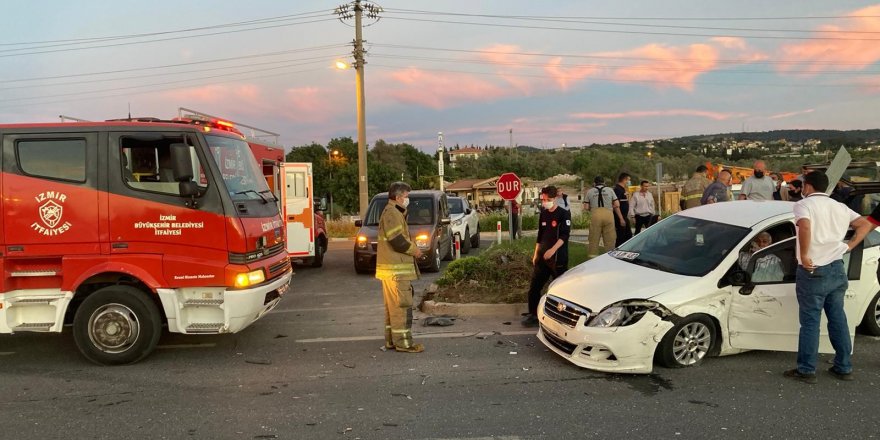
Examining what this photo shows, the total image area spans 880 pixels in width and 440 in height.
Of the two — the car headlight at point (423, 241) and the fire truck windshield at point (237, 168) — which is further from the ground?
the fire truck windshield at point (237, 168)

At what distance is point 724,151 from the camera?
228ft

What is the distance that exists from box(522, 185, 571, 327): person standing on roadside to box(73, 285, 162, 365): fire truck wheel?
13.4 feet

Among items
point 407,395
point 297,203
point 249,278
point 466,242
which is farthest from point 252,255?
point 466,242

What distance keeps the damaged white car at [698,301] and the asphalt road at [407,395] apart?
223 millimetres

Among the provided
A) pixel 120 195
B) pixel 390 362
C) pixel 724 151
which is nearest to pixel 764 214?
pixel 390 362

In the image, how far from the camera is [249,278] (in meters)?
5.28

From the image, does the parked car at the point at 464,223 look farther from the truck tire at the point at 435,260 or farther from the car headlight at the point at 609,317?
the car headlight at the point at 609,317

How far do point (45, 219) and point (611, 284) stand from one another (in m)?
5.41

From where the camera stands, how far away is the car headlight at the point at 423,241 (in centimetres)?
1091

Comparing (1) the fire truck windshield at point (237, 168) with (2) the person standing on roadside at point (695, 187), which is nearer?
(1) the fire truck windshield at point (237, 168)

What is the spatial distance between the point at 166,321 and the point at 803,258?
6.05m

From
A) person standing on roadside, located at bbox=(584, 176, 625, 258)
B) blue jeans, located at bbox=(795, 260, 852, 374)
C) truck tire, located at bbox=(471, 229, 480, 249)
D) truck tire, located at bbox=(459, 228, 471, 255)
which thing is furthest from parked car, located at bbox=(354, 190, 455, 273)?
blue jeans, located at bbox=(795, 260, 852, 374)

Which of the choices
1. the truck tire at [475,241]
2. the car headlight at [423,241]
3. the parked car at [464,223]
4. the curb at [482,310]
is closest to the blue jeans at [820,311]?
the curb at [482,310]

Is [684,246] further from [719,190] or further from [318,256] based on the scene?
[318,256]
